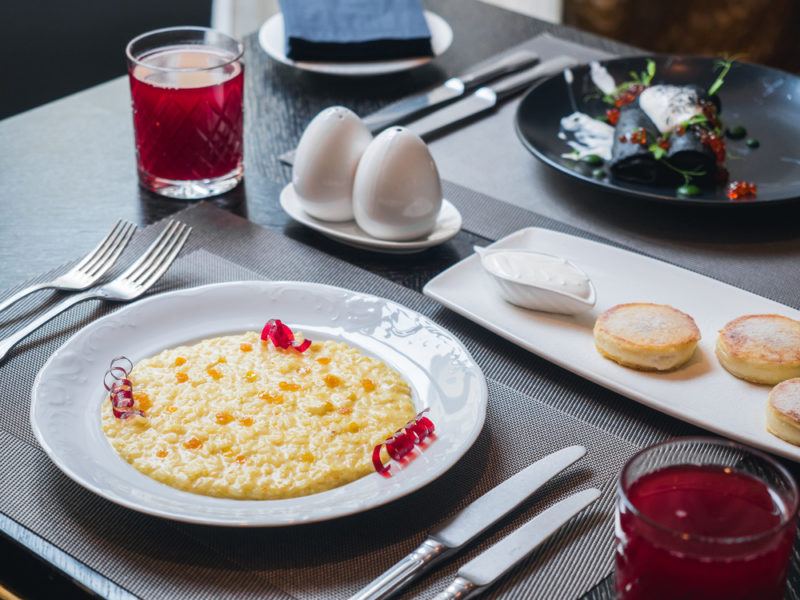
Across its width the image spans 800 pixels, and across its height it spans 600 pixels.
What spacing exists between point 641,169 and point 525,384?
630 mm

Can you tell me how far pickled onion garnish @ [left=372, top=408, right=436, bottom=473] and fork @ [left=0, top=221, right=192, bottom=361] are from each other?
53 centimetres

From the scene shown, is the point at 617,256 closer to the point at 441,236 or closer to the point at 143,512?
the point at 441,236

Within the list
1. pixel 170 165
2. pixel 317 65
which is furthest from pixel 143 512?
pixel 317 65

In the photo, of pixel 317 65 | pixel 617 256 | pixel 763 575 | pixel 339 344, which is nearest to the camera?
pixel 763 575

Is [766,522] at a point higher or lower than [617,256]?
higher

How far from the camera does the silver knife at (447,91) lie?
2006mm

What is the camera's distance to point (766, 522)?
88 centimetres

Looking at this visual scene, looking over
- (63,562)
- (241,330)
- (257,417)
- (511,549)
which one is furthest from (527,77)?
(63,562)

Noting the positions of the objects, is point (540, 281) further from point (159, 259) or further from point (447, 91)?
point (447, 91)

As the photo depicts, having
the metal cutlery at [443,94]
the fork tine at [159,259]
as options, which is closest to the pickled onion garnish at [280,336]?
the fork tine at [159,259]

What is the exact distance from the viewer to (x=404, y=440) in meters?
1.12

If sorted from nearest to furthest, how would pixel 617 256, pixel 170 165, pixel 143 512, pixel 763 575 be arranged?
pixel 763 575 < pixel 143 512 < pixel 617 256 < pixel 170 165

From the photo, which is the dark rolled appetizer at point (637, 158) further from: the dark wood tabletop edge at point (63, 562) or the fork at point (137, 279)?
the dark wood tabletop edge at point (63, 562)

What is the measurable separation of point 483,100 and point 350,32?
0.35 meters
